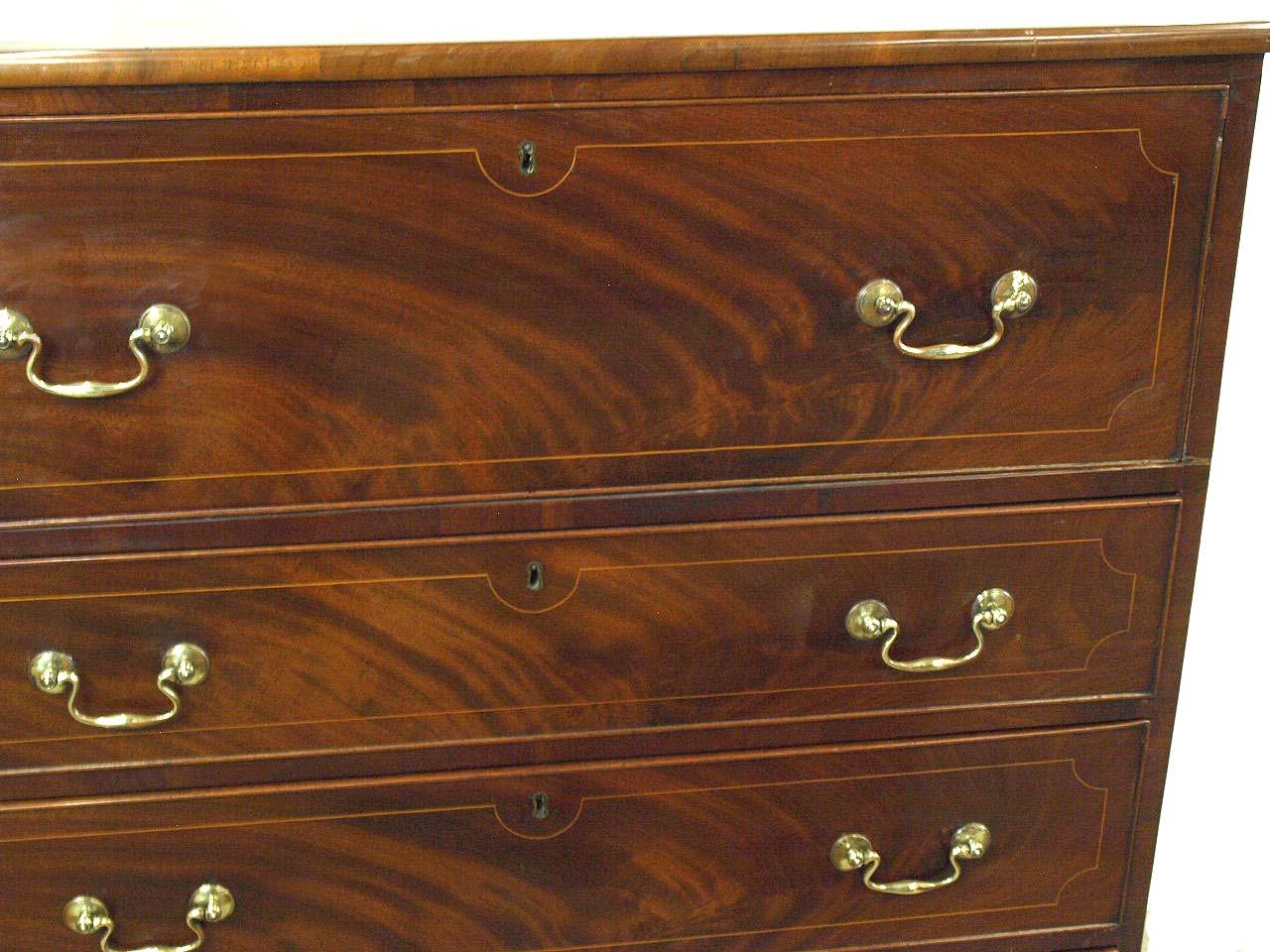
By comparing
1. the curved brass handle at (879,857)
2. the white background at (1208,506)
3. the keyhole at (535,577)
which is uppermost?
the white background at (1208,506)

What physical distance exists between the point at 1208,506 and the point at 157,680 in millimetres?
1191

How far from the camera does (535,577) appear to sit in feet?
3.46

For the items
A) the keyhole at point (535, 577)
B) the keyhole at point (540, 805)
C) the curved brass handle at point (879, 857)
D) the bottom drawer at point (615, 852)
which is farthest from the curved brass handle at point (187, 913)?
the curved brass handle at point (879, 857)

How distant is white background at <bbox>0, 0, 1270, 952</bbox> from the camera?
42.9 inches

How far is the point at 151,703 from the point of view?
1062 millimetres

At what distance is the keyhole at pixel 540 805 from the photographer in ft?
3.67

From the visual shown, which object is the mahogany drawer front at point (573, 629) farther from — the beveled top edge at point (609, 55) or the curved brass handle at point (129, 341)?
the beveled top edge at point (609, 55)

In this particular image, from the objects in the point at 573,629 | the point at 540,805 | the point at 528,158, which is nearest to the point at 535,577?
the point at 573,629

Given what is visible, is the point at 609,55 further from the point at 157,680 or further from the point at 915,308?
the point at 157,680

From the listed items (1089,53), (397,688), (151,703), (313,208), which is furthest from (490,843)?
(1089,53)

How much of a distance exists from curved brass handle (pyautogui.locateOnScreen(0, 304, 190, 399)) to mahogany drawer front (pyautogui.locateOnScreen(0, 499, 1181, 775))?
14cm

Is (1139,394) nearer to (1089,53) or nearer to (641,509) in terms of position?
(1089,53)

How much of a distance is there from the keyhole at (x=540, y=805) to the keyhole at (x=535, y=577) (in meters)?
0.18

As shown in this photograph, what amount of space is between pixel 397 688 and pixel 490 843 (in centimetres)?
16
